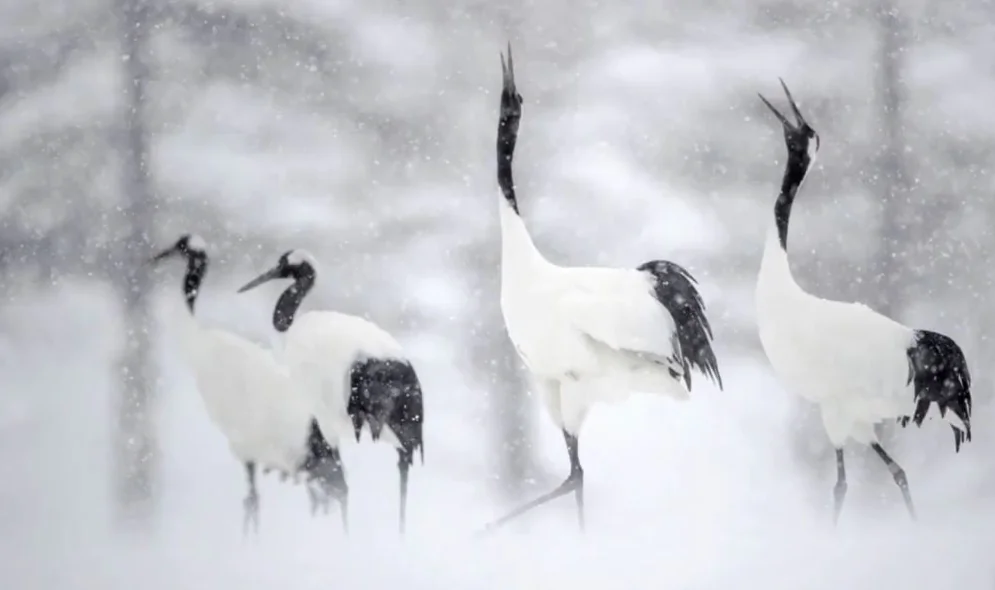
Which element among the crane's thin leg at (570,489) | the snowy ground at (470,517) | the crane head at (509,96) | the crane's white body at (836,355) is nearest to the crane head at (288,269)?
the snowy ground at (470,517)

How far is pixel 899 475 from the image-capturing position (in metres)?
1.83

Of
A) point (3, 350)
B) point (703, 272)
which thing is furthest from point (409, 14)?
point (3, 350)

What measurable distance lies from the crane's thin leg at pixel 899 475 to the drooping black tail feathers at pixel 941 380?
0.23 feet

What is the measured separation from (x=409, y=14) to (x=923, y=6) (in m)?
1.03

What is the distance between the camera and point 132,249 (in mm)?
1765

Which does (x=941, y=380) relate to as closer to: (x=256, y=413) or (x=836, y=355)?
(x=836, y=355)

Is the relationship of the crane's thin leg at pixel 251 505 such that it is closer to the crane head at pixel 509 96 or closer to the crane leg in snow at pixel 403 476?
the crane leg in snow at pixel 403 476

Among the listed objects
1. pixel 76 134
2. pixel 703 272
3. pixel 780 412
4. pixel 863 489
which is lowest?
pixel 863 489

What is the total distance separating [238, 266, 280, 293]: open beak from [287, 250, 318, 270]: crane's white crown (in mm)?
30

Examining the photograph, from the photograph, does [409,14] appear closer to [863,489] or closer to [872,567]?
[863,489]

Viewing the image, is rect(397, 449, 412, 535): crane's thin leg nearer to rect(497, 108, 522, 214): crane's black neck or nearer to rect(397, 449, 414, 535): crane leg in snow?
rect(397, 449, 414, 535): crane leg in snow

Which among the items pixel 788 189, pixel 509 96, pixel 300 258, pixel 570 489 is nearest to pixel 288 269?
pixel 300 258

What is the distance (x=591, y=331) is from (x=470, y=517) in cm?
41

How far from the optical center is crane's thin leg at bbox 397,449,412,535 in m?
1.75
